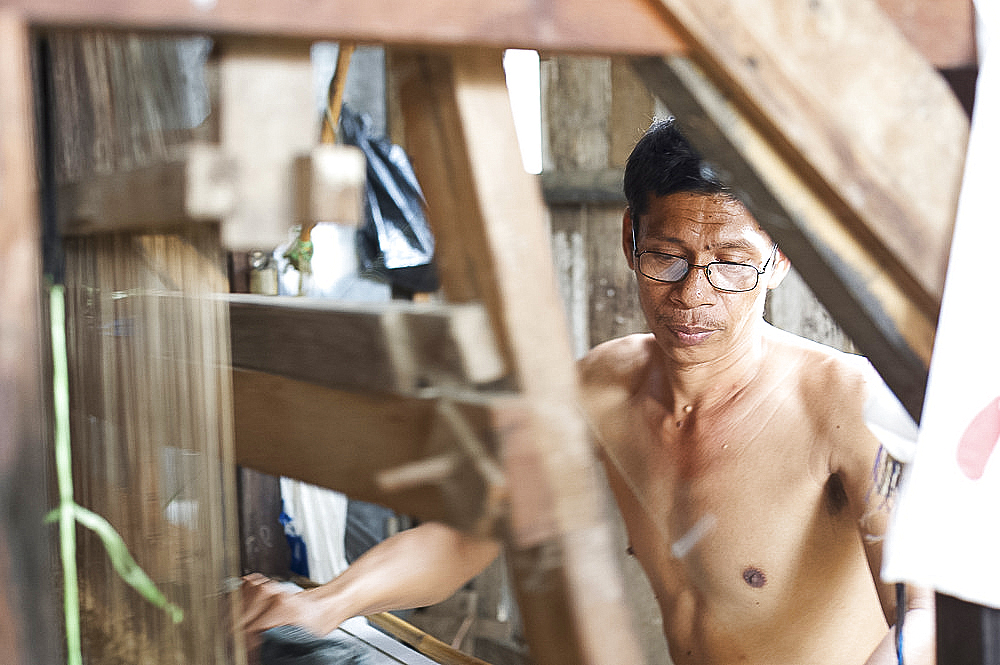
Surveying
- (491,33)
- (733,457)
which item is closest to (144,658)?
(491,33)

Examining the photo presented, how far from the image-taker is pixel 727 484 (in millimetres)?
2090

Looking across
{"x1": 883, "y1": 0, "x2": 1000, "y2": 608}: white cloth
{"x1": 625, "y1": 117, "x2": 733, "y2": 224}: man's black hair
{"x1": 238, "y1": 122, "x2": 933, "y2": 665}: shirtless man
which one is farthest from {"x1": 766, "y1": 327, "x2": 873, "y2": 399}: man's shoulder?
{"x1": 883, "y1": 0, "x2": 1000, "y2": 608}: white cloth

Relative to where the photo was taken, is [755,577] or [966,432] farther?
[755,577]

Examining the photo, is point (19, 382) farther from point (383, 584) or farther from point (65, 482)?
point (383, 584)

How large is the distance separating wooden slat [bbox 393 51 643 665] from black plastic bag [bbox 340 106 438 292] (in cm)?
317

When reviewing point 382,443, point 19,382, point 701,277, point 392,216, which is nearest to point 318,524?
point 392,216

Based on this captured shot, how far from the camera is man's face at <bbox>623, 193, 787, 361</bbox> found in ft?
6.40

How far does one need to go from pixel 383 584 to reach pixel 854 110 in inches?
Result: 59.8

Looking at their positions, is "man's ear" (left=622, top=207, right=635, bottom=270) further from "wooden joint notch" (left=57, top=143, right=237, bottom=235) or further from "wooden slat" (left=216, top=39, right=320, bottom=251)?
"wooden slat" (left=216, top=39, right=320, bottom=251)

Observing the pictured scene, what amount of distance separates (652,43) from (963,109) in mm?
404

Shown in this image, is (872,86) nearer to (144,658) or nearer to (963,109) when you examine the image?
(963,109)

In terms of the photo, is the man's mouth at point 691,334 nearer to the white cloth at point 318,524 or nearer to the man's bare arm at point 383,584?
the man's bare arm at point 383,584

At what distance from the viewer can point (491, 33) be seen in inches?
29.8

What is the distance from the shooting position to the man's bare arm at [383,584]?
1.78m
